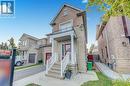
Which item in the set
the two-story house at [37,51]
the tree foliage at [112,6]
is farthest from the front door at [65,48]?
the tree foliage at [112,6]

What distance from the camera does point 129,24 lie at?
1171cm

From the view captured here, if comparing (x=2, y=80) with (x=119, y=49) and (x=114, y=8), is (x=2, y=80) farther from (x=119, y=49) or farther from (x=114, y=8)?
(x=119, y=49)

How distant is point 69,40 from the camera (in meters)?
14.2

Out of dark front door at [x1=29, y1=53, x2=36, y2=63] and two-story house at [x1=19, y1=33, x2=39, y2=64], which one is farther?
dark front door at [x1=29, y1=53, x2=36, y2=63]

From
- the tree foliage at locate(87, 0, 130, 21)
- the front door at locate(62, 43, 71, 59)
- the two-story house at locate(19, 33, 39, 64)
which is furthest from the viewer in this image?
the two-story house at locate(19, 33, 39, 64)

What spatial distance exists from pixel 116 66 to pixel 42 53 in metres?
15.8

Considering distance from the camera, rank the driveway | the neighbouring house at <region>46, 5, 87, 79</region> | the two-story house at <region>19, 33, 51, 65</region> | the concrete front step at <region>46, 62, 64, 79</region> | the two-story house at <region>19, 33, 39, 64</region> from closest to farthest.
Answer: the concrete front step at <region>46, 62, 64, 79</region>, the driveway, the neighbouring house at <region>46, 5, 87, 79</region>, the two-story house at <region>19, 33, 51, 65</region>, the two-story house at <region>19, 33, 39, 64</region>

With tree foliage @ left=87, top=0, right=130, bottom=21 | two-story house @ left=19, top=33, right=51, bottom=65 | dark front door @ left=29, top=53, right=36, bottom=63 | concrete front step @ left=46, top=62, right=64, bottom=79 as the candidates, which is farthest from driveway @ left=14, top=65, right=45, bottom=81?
dark front door @ left=29, top=53, right=36, bottom=63

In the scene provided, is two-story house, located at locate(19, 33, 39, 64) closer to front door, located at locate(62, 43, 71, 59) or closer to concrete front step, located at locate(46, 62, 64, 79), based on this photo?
front door, located at locate(62, 43, 71, 59)

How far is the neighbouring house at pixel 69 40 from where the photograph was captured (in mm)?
11930

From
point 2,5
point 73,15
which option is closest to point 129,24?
point 73,15

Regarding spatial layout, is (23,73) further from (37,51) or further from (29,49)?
(29,49)

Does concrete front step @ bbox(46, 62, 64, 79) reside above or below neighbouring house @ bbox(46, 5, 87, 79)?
below

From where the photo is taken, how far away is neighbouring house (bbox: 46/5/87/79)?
39.1ft
